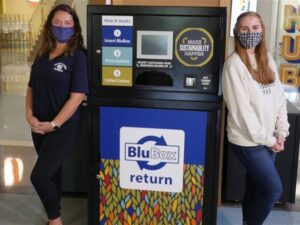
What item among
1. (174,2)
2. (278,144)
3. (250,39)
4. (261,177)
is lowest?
(261,177)

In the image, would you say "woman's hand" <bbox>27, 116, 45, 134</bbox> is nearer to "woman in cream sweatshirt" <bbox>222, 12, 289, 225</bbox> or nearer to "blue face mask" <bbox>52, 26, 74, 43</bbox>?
"blue face mask" <bbox>52, 26, 74, 43</bbox>

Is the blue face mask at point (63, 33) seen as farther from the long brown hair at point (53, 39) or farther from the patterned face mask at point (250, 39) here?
the patterned face mask at point (250, 39)

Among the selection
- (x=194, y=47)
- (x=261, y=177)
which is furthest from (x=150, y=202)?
(x=194, y=47)

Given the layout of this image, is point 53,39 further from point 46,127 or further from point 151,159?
point 151,159

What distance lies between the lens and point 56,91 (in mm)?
2650

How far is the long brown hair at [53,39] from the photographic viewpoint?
2.64 m

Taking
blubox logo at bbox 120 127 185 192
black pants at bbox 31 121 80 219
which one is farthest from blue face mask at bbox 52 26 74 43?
blubox logo at bbox 120 127 185 192

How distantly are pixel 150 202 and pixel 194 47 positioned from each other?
97 centimetres

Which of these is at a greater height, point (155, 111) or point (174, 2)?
point (174, 2)

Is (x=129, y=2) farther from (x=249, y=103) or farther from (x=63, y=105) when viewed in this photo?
(x=249, y=103)

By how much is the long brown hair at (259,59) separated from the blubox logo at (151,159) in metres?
0.54

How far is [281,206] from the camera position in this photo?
352 centimetres

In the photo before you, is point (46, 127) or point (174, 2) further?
point (174, 2)

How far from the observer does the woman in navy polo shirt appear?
262 cm
